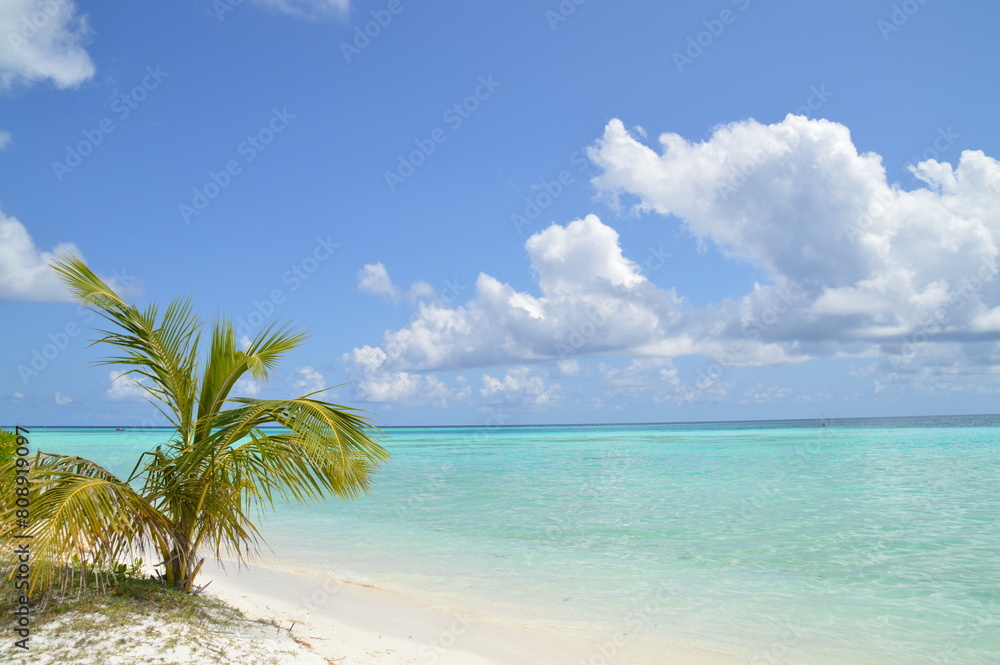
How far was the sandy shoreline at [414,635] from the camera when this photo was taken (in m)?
6.17

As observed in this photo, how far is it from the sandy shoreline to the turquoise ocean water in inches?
13.1

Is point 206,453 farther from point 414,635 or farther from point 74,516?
point 414,635

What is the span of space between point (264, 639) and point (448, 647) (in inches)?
81.8

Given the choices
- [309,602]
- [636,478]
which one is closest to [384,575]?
[309,602]

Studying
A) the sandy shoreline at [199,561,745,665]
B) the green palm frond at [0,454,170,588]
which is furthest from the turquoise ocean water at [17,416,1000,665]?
A: the green palm frond at [0,454,170,588]

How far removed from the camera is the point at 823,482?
22.2m

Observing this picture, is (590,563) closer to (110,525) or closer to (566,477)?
(110,525)

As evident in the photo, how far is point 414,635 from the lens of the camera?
22.6 feet

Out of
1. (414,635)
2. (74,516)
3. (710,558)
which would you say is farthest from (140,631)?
(710,558)

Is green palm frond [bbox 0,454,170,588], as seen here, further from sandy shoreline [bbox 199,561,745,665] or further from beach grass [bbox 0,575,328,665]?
sandy shoreline [bbox 199,561,745,665]

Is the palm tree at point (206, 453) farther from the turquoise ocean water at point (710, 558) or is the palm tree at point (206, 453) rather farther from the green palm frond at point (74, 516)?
the turquoise ocean water at point (710, 558)

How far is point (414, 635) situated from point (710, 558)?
6.06 meters

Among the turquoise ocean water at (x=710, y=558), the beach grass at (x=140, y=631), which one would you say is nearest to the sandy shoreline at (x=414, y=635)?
the turquoise ocean water at (x=710, y=558)

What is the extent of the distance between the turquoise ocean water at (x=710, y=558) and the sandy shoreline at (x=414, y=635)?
1.09 feet
